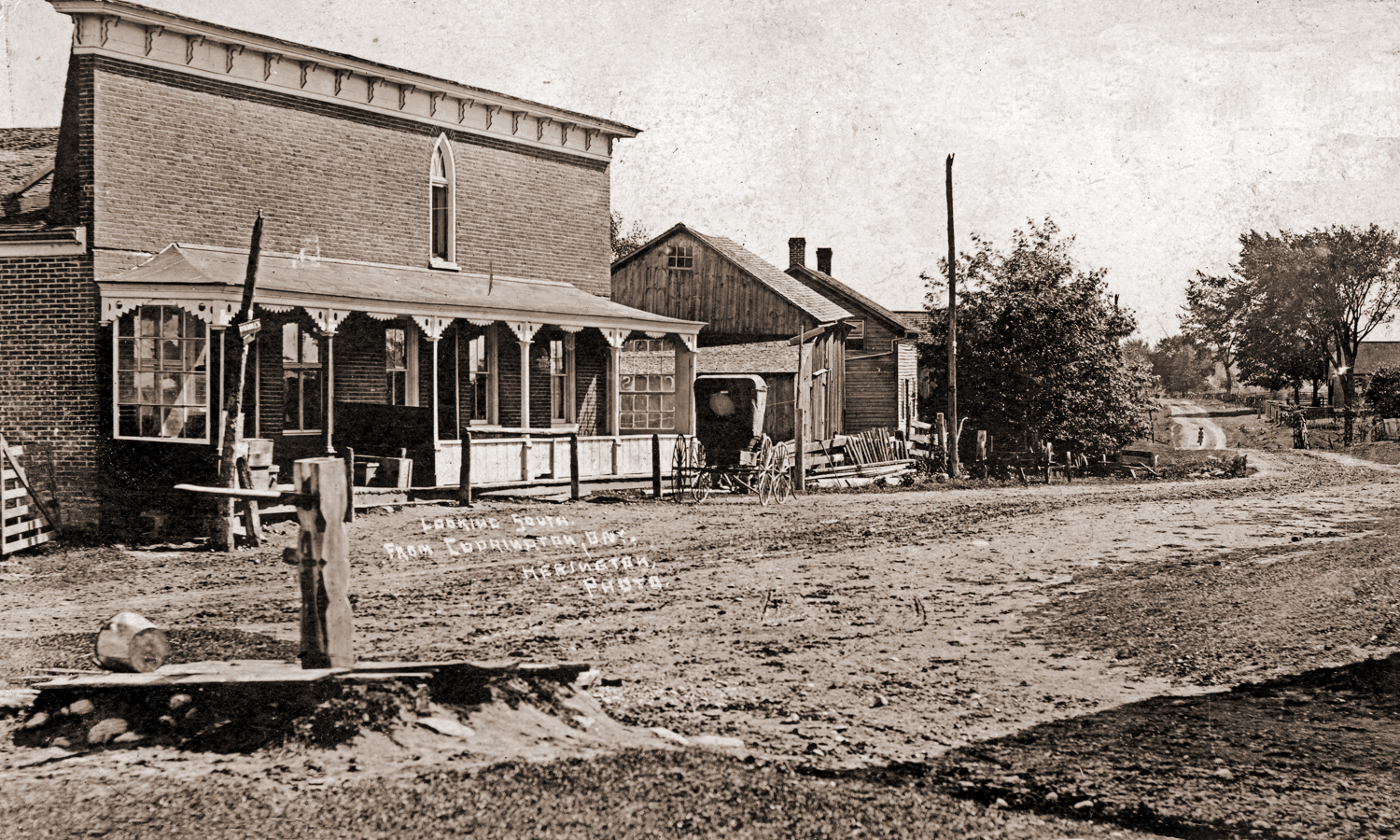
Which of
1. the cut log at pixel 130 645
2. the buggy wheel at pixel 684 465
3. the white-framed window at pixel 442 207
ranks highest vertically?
the white-framed window at pixel 442 207

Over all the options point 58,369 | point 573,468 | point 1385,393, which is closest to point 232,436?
point 58,369

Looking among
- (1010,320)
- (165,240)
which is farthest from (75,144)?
(1010,320)

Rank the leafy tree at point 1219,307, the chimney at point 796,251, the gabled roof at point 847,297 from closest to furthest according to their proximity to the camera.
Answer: the gabled roof at point 847,297 → the chimney at point 796,251 → the leafy tree at point 1219,307

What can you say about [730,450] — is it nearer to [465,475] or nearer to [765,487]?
[765,487]

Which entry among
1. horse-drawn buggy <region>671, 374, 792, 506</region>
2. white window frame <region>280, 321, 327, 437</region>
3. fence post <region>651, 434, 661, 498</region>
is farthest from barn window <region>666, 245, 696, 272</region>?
white window frame <region>280, 321, 327, 437</region>

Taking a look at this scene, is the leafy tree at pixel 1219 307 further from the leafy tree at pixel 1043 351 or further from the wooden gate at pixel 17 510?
the wooden gate at pixel 17 510

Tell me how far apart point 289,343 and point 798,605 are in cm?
1216

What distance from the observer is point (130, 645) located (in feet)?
24.5

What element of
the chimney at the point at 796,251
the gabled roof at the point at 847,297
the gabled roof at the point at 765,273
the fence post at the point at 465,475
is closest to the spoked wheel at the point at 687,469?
the fence post at the point at 465,475

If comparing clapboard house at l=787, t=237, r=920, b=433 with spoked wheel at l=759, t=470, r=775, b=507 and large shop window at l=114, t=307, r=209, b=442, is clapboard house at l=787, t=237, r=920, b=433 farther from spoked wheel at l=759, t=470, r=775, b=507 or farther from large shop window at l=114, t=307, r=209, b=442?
large shop window at l=114, t=307, r=209, b=442

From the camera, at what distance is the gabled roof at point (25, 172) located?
731 inches

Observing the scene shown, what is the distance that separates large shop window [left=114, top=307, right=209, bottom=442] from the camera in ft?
56.5

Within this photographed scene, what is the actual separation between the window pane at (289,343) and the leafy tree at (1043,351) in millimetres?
21227

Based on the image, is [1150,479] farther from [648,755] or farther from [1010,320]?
[648,755]
